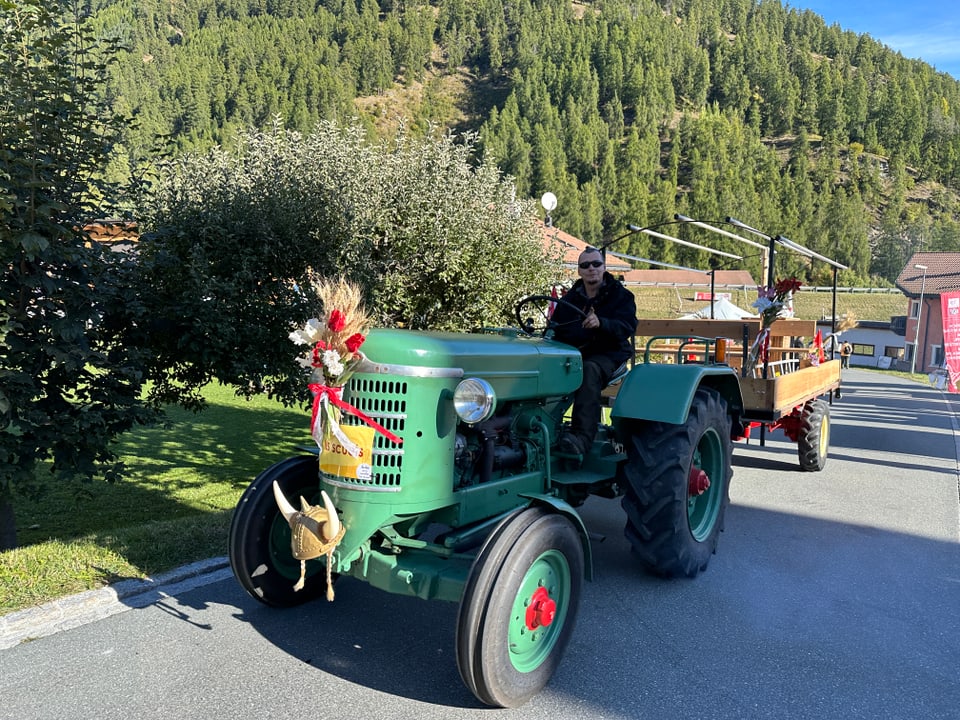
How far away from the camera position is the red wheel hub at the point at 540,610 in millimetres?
3035

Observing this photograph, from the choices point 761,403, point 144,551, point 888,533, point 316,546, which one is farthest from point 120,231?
point 888,533

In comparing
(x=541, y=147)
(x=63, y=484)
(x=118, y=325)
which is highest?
(x=541, y=147)

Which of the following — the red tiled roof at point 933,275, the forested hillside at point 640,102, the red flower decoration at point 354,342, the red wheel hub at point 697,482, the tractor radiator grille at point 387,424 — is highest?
the forested hillside at point 640,102

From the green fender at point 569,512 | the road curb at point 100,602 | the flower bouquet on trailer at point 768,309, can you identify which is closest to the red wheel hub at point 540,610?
the green fender at point 569,512

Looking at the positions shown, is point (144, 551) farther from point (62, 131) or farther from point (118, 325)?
point (62, 131)

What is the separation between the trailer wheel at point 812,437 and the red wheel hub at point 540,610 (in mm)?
5236

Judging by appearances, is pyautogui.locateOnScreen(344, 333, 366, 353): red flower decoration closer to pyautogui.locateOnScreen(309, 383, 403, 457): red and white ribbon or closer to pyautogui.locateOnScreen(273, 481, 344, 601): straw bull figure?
pyautogui.locateOnScreen(309, 383, 403, 457): red and white ribbon

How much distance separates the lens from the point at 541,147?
134 meters

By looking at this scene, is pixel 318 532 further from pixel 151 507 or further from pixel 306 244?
pixel 151 507

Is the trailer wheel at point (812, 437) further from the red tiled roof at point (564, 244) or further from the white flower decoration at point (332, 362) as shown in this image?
the white flower decoration at point (332, 362)

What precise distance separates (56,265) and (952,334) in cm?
1267

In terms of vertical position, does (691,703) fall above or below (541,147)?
below

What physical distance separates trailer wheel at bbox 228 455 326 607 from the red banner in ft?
37.2

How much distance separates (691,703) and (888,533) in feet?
Answer: 11.3
